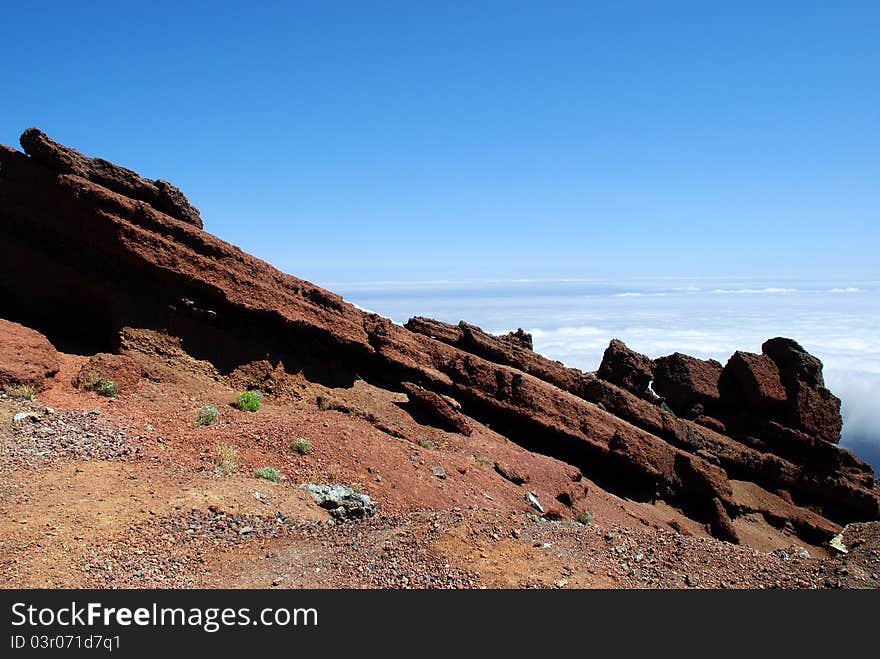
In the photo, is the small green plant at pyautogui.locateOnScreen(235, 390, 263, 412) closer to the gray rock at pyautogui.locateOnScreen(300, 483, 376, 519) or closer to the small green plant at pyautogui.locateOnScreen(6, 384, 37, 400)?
the gray rock at pyautogui.locateOnScreen(300, 483, 376, 519)

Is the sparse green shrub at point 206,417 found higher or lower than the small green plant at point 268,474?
higher

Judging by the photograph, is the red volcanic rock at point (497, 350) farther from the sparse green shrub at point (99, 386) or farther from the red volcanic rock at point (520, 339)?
the sparse green shrub at point (99, 386)

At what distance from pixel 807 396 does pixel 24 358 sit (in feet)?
90.2

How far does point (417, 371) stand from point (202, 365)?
6807 millimetres

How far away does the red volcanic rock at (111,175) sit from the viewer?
1522 centimetres

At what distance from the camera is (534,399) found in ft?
65.0

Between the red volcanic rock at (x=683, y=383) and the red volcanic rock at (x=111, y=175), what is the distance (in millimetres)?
20047

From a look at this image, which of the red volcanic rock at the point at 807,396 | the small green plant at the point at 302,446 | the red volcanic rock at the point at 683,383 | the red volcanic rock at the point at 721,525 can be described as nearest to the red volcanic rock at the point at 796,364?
the red volcanic rock at the point at 807,396

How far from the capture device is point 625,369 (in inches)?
960

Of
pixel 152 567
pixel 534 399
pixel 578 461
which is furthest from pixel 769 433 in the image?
pixel 152 567

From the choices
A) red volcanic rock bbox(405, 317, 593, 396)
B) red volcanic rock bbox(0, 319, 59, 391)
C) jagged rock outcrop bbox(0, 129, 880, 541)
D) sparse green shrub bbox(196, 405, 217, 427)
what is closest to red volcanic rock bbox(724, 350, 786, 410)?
jagged rock outcrop bbox(0, 129, 880, 541)

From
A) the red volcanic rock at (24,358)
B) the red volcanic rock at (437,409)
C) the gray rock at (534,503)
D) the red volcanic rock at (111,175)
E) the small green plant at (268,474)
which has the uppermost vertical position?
the red volcanic rock at (111,175)

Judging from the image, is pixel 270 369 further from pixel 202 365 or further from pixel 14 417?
pixel 14 417

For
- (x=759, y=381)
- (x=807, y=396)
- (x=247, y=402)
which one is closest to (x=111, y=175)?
(x=247, y=402)
